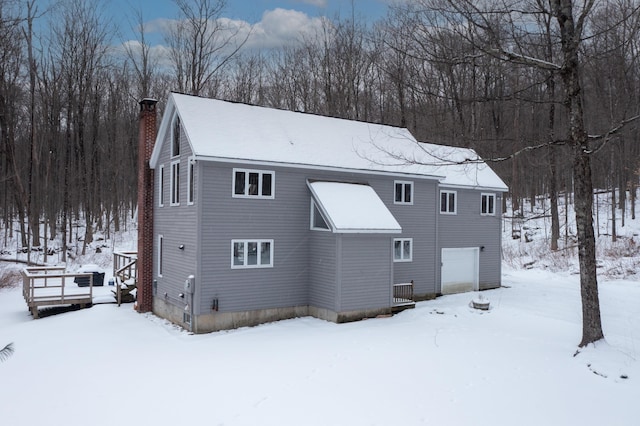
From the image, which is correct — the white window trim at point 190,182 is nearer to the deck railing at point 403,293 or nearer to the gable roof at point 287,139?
the gable roof at point 287,139

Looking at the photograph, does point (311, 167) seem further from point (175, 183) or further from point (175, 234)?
point (175, 234)

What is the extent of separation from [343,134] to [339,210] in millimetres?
4936

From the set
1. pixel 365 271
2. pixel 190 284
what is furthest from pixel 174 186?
pixel 365 271

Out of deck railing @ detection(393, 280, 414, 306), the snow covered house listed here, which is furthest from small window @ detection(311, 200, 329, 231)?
deck railing @ detection(393, 280, 414, 306)

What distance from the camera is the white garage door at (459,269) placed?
20.0 meters

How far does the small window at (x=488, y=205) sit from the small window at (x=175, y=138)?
45.6ft

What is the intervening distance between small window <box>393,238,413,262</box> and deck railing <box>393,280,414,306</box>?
4.07 feet

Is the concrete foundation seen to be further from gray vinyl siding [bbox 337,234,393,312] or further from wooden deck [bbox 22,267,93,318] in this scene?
wooden deck [bbox 22,267,93,318]

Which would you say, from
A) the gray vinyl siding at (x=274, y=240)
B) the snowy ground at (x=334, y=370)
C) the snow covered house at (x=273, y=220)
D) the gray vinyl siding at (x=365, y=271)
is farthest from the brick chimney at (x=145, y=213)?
the gray vinyl siding at (x=365, y=271)

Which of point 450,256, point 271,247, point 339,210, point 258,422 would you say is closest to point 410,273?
point 450,256

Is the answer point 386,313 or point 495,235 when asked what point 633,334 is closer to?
point 386,313

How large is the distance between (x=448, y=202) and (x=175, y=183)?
1172 cm

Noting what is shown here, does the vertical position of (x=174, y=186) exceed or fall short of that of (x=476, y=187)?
it falls short

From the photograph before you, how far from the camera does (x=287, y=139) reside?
16.6 metres
